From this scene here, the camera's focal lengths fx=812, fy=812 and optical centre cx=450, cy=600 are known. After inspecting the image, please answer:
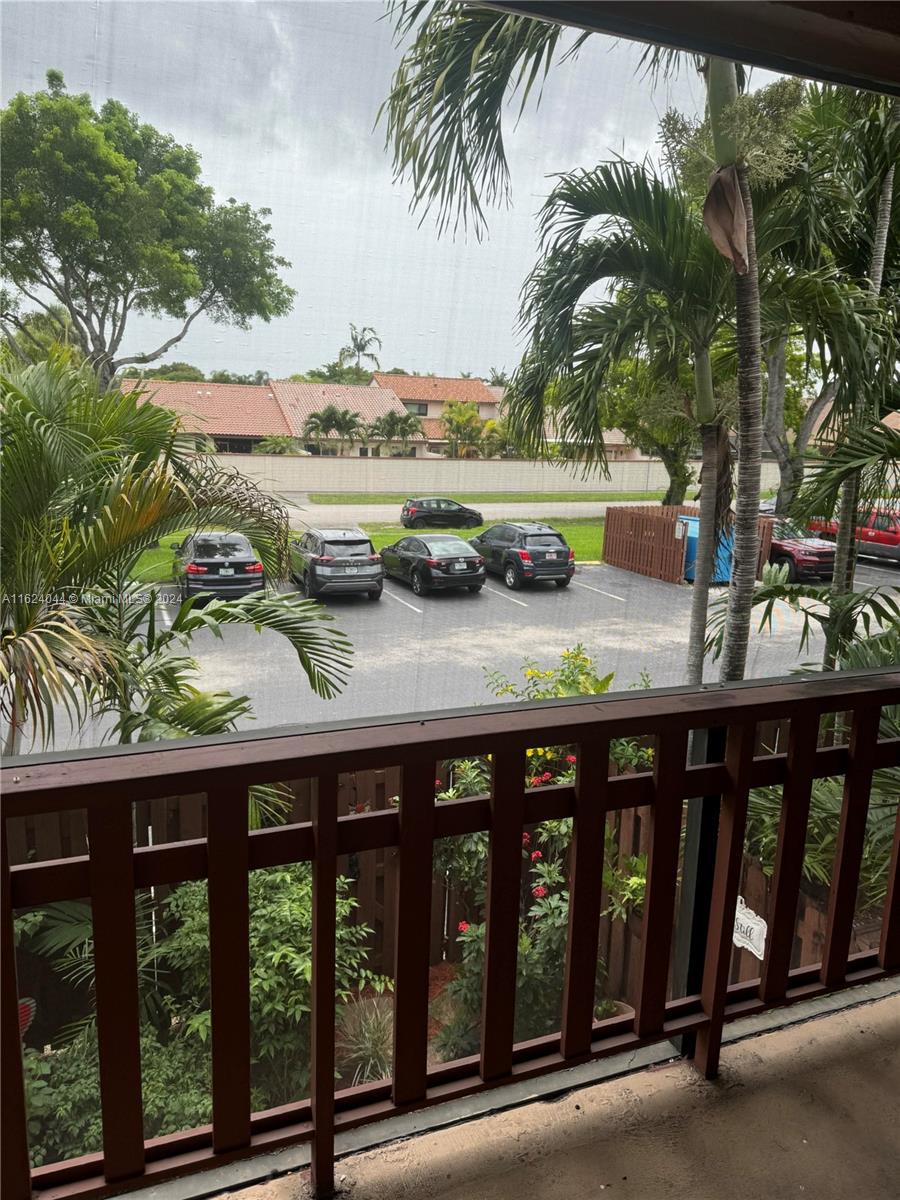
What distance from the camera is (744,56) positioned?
1.65 m

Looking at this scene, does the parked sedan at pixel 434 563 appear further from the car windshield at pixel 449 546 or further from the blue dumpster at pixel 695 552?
the blue dumpster at pixel 695 552

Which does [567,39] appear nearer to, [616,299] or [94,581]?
[616,299]

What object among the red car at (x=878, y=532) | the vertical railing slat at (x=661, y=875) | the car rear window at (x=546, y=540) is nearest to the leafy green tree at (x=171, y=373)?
the car rear window at (x=546, y=540)

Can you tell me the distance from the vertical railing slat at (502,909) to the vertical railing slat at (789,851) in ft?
2.16

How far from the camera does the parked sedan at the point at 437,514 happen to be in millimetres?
1568

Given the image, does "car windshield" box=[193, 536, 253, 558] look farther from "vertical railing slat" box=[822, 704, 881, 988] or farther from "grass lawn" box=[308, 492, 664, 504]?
"vertical railing slat" box=[822, 704, 881, 988]

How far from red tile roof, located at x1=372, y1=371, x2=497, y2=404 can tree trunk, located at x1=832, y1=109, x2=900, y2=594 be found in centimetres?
156

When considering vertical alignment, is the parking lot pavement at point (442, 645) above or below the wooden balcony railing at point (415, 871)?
above

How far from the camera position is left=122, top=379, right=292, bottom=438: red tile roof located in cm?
135

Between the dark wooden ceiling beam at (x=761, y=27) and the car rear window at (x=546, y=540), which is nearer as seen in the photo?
the dark wooden ceiling beam at (x=761, y=27)

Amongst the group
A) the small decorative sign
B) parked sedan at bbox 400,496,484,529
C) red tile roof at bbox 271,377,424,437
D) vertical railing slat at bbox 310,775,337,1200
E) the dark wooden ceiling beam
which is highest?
the dark wooden ceiling beam

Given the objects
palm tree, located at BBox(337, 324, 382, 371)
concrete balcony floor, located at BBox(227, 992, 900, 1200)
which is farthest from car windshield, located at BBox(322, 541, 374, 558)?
concrete balcony floor, located at BBox(227, 992, 900, 1200)

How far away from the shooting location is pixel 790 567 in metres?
2.49

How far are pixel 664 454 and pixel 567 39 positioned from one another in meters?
0.90
